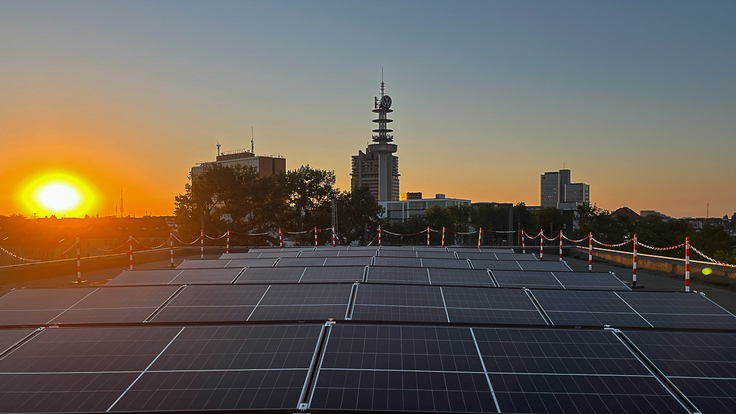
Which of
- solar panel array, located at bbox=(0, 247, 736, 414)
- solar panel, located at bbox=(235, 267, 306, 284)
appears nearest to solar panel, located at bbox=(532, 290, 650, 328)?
solar panel array, located at bbox=(0, 247, 736, 414)

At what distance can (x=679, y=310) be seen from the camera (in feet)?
20.5

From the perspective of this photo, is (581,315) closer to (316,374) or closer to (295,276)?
(316,374)

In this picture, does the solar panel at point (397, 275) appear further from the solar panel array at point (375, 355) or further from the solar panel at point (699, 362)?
the solar panel at point (699, 362)

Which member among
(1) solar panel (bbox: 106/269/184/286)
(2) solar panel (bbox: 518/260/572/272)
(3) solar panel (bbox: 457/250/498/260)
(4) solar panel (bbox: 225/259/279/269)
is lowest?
(3) solar panel (bbox: 457/250/498/260)

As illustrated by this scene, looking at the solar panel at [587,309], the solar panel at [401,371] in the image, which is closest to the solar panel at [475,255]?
the solar panel at [587,309]

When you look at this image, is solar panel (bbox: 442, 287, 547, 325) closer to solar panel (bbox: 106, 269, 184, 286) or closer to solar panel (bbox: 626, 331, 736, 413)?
solar panel (bbox: 626, 331, 736, 413)

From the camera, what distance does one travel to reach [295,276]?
9.82 meters

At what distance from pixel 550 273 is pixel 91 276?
48.3ft

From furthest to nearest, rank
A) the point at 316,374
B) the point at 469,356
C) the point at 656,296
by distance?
the point at 656,296
the point at 469,356
the point at 316,374

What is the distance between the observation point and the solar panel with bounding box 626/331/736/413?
3873 mm

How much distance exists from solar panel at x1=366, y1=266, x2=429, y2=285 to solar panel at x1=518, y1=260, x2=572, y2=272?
3.85 metres

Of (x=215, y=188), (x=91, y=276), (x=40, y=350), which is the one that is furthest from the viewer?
(x=215, y=188)

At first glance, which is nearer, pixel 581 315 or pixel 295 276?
pixel 581 315

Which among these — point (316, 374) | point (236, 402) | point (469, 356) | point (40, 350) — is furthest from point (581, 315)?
point (40, 350)
